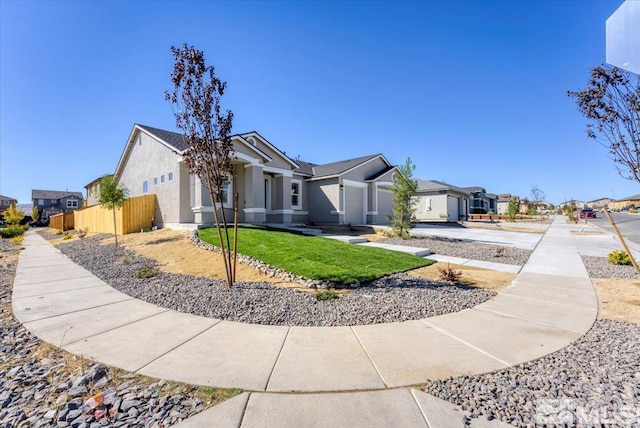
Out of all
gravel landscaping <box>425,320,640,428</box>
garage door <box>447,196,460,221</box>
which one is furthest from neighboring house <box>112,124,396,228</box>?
gravel landscaping <box>425,320,640,428</box>

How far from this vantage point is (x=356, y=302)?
5.51 meters

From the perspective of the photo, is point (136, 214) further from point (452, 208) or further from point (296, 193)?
point (452, 208)

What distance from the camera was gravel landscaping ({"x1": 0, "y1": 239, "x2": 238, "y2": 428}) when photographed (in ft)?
8.00

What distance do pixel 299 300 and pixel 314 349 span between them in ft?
6.55

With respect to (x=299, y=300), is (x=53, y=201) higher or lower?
higher

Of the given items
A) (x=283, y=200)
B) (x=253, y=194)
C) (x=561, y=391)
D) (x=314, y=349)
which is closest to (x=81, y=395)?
(x=314, y=349)

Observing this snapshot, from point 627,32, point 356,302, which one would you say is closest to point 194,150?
point 356,302

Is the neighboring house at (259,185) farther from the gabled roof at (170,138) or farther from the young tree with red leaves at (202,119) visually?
the young tree with red leaves at (202,119)

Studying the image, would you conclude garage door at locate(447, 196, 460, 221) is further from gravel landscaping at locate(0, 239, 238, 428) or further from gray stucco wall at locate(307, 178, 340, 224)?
gravel landscaping at locate(0, 239, 238, 428)

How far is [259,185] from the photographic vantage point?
16.2 m

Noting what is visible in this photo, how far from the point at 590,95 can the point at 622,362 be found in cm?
523

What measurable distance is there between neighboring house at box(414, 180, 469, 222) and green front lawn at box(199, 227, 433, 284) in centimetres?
2162

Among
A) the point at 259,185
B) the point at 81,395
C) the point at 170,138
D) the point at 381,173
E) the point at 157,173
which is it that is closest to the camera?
the point at 81,395

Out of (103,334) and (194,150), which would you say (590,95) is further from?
(103,334)
